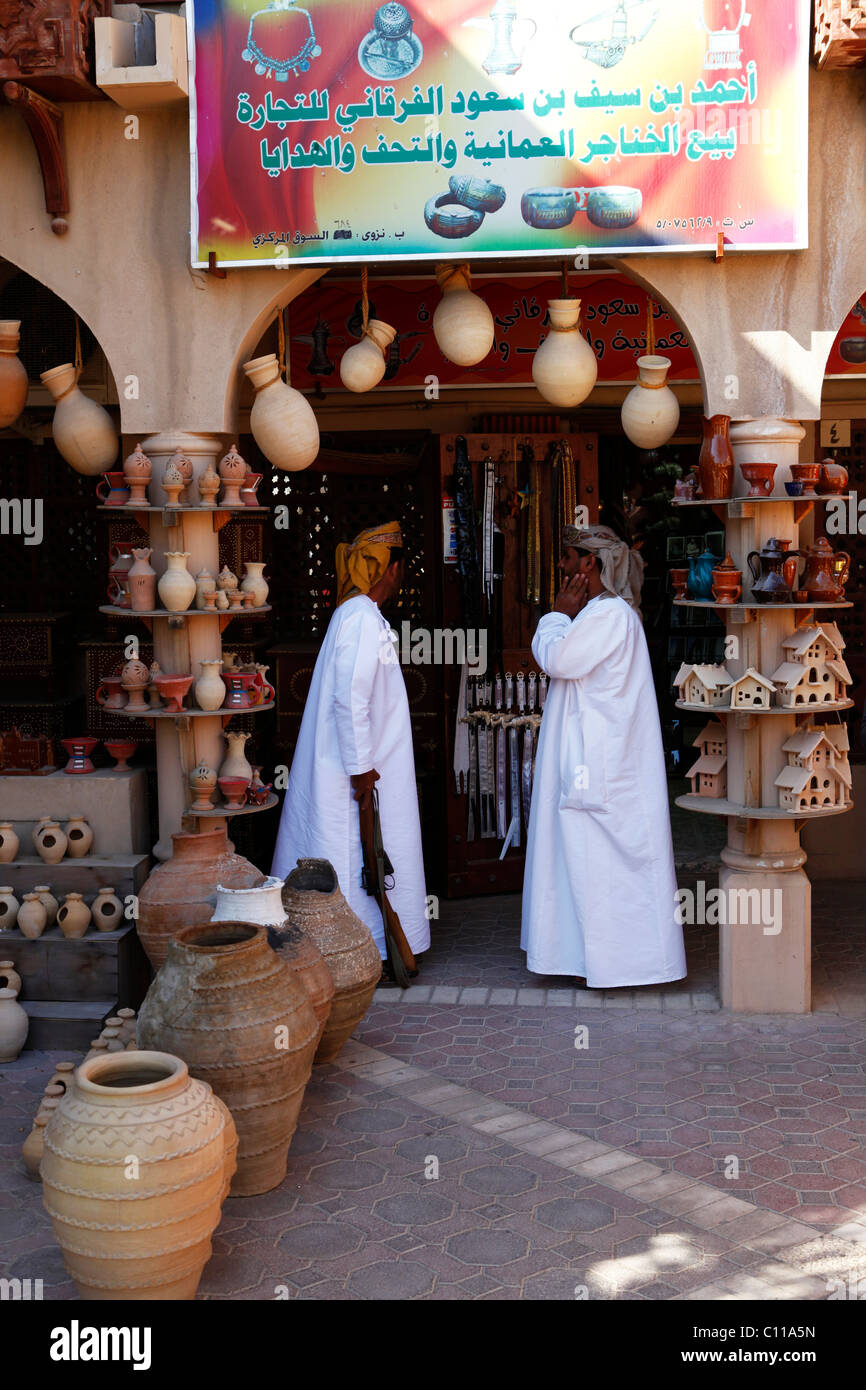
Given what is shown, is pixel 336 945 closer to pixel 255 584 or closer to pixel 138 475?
pixel 255 584

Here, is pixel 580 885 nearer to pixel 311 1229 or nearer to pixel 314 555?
pixel 311 1229

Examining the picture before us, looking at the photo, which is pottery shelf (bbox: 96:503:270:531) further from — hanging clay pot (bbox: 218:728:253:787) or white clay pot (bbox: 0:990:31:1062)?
white clay pot (bbox: 0:990:31:1062)

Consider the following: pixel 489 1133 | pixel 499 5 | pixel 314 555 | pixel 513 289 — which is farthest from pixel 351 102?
pixel 489 1133

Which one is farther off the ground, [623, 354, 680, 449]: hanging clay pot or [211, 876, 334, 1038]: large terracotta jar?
[623, 354, 680, 449]: hanging clay pot

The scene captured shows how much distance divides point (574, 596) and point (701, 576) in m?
0.64

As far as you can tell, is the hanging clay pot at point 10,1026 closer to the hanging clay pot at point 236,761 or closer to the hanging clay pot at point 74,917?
the hanging clay pot at point 74,917

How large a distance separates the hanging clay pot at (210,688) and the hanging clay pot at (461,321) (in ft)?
5.57

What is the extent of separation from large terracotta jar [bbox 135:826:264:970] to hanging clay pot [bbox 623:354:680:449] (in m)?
2.49

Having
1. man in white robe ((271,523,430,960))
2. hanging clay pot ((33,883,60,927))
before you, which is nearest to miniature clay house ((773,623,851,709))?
man in white robe ((271,523,430,960))

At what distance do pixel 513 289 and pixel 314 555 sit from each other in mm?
1904

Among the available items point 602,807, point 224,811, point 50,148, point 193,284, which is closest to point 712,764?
point 602,807

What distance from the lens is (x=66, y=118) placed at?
5.54 meters

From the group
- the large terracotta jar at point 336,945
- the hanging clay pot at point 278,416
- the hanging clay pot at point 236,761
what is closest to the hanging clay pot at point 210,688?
the hanging clay pot at point 236,761

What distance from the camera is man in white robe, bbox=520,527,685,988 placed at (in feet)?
19.4
